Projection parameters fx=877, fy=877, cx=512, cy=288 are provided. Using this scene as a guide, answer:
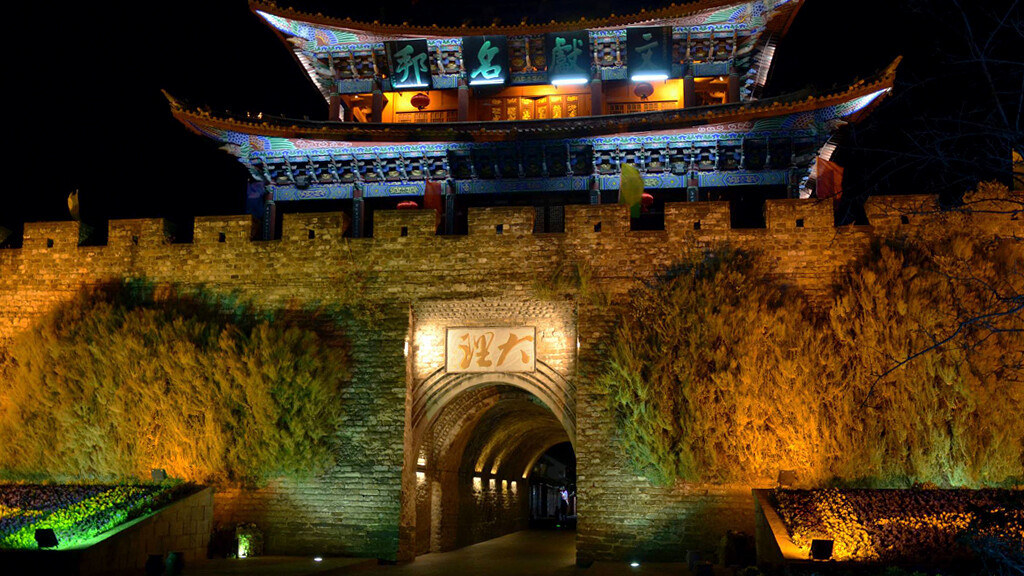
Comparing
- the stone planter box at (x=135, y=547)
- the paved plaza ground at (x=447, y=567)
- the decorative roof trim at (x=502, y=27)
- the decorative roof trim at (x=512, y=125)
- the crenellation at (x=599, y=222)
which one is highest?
the decorative roof trim at (x=502, y=27)

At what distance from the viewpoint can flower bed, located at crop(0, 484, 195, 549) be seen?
9.40 m

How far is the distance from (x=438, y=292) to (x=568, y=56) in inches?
237

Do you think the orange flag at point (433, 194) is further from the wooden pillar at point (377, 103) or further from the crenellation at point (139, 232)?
the crenellation at point (139, 232)

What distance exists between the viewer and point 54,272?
13.1 m

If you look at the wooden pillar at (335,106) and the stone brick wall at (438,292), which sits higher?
the wooden pillar at (335,106)

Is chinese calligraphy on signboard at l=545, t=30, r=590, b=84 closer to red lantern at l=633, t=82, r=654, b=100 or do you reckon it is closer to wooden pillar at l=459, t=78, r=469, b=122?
red lantern at l=633, t=82, r=654, b=100

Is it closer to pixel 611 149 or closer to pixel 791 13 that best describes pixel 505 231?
pixel 611 149

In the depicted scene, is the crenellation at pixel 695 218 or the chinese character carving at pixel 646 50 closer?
the crenellation at pixel 695 218

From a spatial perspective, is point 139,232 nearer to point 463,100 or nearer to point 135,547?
point 135,547

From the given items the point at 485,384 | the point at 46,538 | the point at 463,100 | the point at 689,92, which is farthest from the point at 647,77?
the point at 46,538

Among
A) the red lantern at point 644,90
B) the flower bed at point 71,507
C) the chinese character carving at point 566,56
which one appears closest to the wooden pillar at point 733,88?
the red lantern at point 644,90

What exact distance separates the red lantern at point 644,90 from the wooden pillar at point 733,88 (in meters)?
1.40

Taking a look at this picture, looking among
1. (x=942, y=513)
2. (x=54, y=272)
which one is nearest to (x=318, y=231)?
(x=54, y=272)

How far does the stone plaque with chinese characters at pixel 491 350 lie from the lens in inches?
456
